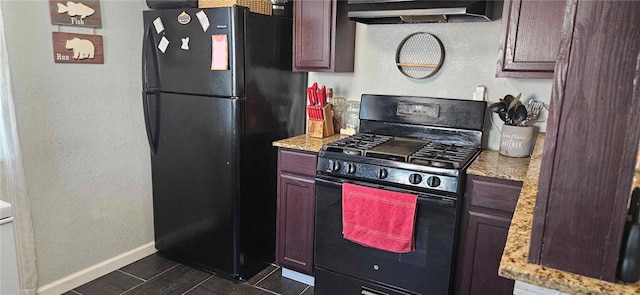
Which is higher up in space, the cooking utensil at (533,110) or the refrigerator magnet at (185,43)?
the refrigerator magnet at (185,43)

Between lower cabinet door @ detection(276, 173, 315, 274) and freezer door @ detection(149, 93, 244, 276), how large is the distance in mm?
279

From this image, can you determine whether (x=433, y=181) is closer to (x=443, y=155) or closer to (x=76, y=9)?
(x=443, y=155)

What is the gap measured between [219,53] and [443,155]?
135 centimetres

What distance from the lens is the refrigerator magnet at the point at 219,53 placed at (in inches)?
93.8

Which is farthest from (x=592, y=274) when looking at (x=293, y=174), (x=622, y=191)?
(x=293, y=174)

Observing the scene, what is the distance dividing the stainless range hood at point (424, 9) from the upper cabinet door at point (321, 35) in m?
0.17

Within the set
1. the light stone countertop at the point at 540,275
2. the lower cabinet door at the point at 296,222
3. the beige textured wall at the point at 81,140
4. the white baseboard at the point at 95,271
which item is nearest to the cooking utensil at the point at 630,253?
the light stone countertop at the point at 540,275

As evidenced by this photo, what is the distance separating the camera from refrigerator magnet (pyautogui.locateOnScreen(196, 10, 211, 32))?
2.41 metres

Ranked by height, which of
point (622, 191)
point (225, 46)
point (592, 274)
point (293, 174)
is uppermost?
point (225, 46)

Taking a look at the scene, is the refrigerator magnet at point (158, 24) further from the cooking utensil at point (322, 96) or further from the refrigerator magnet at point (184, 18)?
the cooking utensil at point (322, 96)

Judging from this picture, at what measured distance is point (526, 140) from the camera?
221cm

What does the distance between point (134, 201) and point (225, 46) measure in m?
1.28

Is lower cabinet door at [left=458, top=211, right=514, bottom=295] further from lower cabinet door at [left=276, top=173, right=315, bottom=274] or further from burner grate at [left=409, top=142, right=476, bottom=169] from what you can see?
lower cabinet door at [left=276, top=173, right=315, bottom=274]

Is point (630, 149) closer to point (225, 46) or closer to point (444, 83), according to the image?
point (444, 83)
